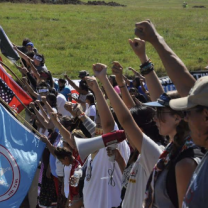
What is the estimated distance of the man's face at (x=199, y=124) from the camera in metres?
2.32

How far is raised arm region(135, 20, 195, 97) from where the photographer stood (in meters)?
3.07

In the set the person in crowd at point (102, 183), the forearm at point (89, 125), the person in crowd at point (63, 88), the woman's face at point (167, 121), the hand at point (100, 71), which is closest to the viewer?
the woman's face at point (167, 121)

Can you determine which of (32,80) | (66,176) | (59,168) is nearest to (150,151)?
(66,176)

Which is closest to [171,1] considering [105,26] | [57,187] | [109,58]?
[105,26]

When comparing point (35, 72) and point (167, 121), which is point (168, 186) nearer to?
point (167, 121)

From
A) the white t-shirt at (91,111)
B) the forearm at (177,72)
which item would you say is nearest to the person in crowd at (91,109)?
the white t-shirt at (91,111)

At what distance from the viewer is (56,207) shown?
656cm

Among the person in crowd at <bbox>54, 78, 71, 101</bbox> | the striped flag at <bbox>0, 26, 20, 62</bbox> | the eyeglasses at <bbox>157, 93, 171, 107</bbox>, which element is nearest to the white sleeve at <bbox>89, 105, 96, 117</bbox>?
the person in crowd at <bbox>54, 78, 71, 101</bbox>

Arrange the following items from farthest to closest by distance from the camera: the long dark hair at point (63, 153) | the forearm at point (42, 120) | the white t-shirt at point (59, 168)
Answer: the forearm at point (42, 120)
the white t-shirt at point (59, 168)
the long dark hair at point (63, 153)

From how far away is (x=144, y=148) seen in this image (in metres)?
3.26

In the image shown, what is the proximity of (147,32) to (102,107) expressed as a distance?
2.76 feet

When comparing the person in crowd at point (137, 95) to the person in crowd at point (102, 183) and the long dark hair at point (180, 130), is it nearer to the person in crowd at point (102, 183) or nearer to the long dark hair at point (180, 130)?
the person in crowd at point (102, 183)

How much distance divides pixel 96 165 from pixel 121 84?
725mm

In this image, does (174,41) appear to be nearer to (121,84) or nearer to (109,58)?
(109,58)
